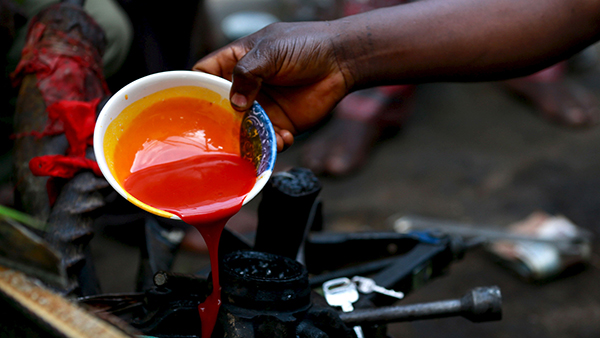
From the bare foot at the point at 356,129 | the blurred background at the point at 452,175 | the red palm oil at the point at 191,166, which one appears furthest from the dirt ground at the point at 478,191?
the red palm oil at the point at 191,166

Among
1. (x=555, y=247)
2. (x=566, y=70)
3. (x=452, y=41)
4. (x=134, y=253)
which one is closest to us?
(x=452, y=41)

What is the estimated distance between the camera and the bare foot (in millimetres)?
3955

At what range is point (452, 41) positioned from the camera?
1.56 meters

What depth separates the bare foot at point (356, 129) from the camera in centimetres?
396

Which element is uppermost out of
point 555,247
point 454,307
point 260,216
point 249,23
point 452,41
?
point 452,41

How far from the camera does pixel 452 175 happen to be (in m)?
4.00

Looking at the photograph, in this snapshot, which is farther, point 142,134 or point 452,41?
point 452,41

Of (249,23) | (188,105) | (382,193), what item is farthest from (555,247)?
(249,23)

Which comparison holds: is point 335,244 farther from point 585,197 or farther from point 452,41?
point 585,197

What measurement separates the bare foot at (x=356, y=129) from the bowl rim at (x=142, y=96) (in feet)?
Answer: 8.64

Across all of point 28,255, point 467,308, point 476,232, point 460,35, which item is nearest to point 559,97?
point 476,232

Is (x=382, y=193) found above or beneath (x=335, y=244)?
beneath

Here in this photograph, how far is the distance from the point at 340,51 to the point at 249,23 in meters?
3.14

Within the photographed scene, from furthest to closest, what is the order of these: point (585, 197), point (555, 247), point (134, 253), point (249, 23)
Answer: point (249, 23)
point (585, 197)
point (134, 253)
point (555, 247)
